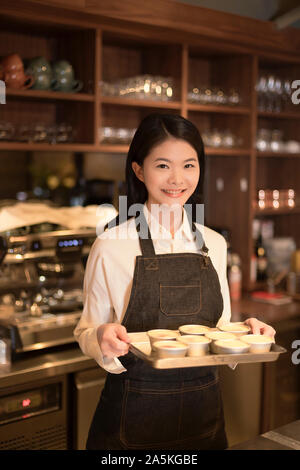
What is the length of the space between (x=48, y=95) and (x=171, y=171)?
1.18 m

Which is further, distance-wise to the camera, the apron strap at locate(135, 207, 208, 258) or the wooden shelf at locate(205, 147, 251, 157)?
the wooden shelf at locate(205, 147, 251, 157)

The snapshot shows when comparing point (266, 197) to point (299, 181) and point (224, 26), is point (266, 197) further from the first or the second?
point (224, 26)

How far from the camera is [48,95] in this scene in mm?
2666

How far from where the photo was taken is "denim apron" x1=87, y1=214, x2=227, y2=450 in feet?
5.69

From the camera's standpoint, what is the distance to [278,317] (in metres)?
3.07

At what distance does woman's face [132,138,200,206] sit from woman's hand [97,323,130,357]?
1.41ft

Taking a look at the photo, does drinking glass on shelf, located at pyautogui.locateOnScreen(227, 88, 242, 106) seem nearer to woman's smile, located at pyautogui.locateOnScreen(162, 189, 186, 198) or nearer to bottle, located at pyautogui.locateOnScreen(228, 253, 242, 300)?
bottle, located at pyautogui.locateOnScreen(228, 253, 242, 300)

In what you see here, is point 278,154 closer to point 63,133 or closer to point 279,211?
point 279,211

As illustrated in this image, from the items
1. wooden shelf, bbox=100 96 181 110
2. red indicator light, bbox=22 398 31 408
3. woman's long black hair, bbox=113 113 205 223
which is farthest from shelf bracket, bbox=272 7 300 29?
red indicator light, bbox=22 398 31 408

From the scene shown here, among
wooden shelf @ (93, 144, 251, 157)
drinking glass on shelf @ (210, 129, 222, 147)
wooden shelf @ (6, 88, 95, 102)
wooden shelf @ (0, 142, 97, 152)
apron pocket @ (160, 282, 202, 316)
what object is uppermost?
wooden shelf @ (6, 88, 95, 102)

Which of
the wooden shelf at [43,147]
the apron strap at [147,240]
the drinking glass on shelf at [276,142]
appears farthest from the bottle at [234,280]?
the apron strap at [147,240]

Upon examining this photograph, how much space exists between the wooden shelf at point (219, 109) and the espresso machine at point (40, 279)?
940 millimetres

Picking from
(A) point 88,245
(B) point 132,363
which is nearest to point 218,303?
(B) point 132,363

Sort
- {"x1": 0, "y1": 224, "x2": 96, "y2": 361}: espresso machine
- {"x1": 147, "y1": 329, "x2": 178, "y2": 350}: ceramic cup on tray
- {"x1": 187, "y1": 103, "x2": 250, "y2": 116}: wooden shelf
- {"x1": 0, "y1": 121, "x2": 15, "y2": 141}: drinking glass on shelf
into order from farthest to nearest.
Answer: {"x1": 187, "y1": 103, "x2": 250, "y2": 116}: wooden shelf, {"x1": 0, "y1": 121, "x2": 15, "y2": 141}: drinking glass on shelf, {"x1": 0, "y1": 224, "x2": 96, "y2": 361}: espresso machine, {"x1": 147, "y1": 329, "x2": 178, "y2": 350}: ceramic cup on tray
